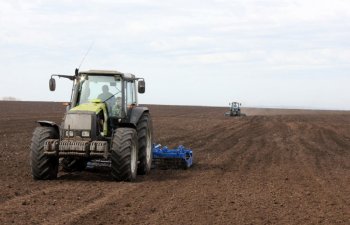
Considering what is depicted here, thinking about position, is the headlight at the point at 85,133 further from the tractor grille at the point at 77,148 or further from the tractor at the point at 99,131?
the tractor grille at the point at 77,148

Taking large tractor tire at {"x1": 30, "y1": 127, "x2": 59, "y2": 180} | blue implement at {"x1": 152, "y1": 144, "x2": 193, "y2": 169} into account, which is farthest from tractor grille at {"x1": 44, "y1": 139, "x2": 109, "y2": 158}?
blue implement at {"x1": 152, "y1": 144, "x2": 193, "y2": 169}

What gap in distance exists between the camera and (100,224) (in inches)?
276

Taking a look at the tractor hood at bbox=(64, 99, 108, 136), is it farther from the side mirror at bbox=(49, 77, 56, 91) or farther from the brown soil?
the brown soil

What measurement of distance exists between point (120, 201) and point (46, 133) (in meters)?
2.94

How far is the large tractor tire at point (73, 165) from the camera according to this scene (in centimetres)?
1209

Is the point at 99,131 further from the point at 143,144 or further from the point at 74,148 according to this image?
the point at 143,144

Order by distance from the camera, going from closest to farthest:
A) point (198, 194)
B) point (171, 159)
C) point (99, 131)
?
point (198, 194) < point (99, 131) < point (171, 159)

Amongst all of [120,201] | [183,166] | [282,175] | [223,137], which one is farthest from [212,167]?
[223,137]

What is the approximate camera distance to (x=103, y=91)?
462 inches

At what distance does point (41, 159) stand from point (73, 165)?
5.59 ft

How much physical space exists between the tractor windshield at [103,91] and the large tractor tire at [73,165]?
1.28 meters

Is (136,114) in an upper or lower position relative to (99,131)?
upper

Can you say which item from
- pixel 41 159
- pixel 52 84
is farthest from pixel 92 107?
pixel 41 159

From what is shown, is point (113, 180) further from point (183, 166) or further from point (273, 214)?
point (273, 214)
